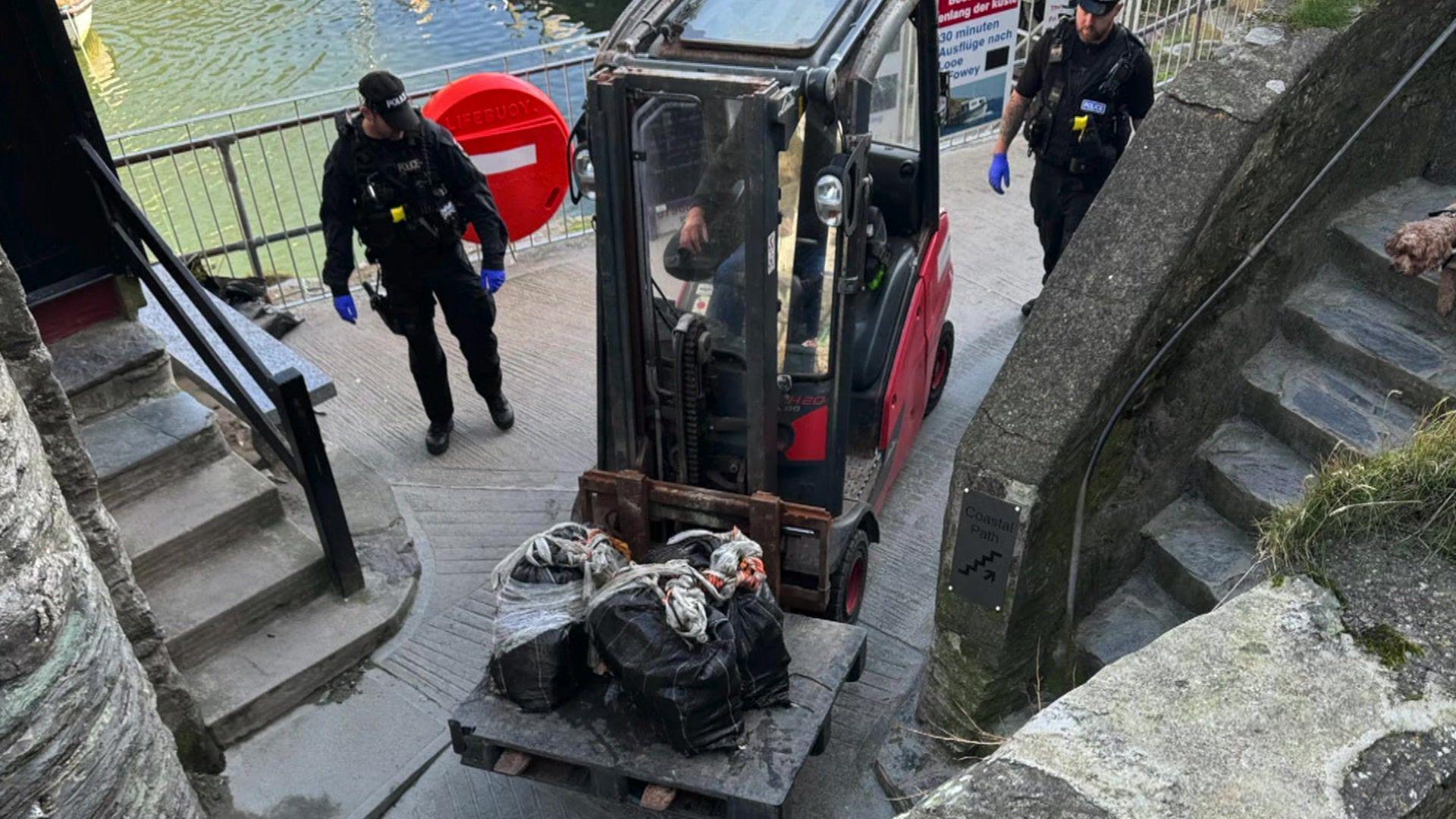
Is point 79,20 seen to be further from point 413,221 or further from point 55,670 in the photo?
point 55,670

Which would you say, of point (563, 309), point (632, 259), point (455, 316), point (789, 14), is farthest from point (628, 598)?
point (563, 309)

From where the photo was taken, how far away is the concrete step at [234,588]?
184 inches

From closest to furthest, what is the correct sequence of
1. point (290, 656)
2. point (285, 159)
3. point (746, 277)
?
point (746, 277) < point (290, 656) < point (285, 159)

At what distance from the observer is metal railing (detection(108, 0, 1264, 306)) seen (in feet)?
24.2

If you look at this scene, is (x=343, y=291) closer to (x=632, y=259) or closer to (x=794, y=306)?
(x=632, y=259)

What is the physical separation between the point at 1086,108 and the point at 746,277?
116 inches

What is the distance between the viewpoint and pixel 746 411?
4.39 meters

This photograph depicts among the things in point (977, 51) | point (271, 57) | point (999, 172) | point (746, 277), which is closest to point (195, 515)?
point (746, 277)

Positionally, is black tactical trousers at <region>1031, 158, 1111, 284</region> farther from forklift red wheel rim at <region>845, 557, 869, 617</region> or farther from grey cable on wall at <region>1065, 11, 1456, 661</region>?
grey cable on wall at <region>1065, 11, 1456, 661</region>

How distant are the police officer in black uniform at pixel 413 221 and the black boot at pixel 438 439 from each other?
0.72ft

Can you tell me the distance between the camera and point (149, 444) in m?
5.05

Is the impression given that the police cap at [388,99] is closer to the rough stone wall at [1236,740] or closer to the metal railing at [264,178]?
the metal railing at [264,178]

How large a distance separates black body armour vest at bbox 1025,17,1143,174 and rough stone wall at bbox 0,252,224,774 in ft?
16.0

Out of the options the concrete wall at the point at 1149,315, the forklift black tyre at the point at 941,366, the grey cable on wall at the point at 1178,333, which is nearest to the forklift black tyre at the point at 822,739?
the concrete wall at the point at 1149,315
